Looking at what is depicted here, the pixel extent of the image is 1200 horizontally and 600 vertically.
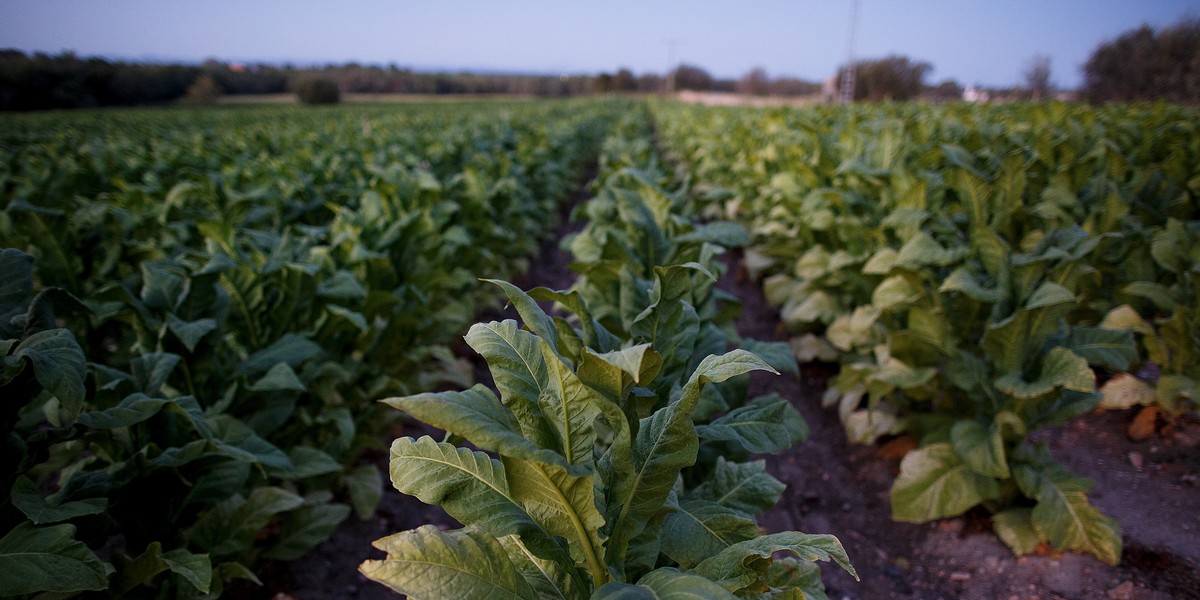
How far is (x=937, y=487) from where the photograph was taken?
2.97 metres

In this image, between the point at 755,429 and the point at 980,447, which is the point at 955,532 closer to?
the point at 980,447

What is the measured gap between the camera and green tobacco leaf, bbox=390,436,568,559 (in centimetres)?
122

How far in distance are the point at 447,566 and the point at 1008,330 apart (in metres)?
2.72

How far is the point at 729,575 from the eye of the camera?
1.20 meters

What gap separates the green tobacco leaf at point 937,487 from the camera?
292 centimetres

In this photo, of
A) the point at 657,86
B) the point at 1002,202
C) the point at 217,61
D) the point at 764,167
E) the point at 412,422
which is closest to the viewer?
the point at 1002,202

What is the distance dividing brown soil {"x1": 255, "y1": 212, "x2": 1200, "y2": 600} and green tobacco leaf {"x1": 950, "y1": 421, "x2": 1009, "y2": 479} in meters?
0.46

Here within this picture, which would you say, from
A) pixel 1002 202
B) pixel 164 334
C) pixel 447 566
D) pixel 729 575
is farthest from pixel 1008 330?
pixel 164 334

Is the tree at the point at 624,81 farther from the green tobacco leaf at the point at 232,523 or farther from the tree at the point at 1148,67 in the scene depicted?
the green tobacco leaf at the point at 232,523

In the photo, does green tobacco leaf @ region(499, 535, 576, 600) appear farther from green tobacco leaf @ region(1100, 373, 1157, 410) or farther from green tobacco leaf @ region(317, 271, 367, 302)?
green tobacco leaf @ region(1100, 373, 1157, 410)

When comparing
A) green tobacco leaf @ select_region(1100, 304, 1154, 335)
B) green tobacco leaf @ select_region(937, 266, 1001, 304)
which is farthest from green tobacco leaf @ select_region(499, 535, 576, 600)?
green tobacco leaf @ select_region(1100, 304, 1154, 335)

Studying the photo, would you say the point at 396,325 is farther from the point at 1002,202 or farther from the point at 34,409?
the point at 1002,202

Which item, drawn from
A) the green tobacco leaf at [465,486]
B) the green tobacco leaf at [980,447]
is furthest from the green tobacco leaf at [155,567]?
the green tobacco leaf at [980,447]

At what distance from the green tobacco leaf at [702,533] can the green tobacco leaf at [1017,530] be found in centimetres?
214
